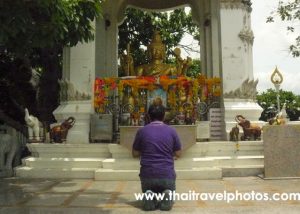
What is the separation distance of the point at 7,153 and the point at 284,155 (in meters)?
6.10

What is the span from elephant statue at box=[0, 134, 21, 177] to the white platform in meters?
0.42

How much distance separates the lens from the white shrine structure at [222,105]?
8930 mm

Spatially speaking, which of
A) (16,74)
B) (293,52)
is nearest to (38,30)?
(293,52)

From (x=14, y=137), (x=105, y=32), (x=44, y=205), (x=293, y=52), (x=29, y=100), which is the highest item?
(x=105, y=32)

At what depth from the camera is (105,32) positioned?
13.8 meters

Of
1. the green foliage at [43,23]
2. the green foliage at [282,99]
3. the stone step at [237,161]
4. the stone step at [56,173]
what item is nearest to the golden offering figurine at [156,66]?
the stone step at [237,161]

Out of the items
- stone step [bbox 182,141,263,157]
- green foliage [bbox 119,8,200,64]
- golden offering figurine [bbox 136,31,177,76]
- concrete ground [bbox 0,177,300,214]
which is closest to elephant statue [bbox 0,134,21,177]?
concrete ground [bbox 0,177,300,214]

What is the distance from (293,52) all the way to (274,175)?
402cm

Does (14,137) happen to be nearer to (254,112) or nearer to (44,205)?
(44,205)

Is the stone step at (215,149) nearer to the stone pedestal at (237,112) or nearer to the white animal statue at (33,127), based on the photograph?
the stone pedestal at (237,112)

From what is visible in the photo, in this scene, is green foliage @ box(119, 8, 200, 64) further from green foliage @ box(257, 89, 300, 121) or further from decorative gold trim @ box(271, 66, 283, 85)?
green foliage @ box(257, 89, 300, 121)

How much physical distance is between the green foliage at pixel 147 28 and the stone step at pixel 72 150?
29.7 feet

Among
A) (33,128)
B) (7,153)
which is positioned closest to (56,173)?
(33,128)

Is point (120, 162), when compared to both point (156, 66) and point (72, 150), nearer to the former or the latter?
point (72, 150)
